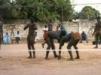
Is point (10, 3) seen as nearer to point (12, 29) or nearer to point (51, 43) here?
point (12, 29)

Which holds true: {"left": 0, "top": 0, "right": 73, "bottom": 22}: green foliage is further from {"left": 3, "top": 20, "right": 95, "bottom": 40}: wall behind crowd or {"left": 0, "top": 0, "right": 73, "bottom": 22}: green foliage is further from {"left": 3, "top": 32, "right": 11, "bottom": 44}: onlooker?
{"left": 3, "top": 32, "right": 11, "bottom": 44}: onlooker

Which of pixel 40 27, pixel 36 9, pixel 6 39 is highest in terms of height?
pixel 36 9

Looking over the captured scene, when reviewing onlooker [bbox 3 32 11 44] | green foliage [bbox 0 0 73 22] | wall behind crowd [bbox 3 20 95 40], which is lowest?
onlooker [bbox 3 32 11 44]

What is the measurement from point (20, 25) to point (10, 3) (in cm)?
248

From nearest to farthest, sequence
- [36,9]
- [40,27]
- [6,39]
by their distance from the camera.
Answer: [6,39]
[40,27]
[36,9]

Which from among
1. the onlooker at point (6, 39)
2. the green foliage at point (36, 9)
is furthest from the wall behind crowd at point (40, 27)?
the onlooker at point (6, 39)

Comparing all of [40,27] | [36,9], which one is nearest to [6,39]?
[40,27]

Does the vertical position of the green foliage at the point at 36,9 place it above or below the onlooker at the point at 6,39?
above

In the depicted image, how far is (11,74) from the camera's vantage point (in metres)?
10.1

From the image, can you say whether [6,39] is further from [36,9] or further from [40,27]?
[36,9]

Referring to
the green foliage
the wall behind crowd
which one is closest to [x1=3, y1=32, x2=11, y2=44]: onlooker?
the wall behind crowd

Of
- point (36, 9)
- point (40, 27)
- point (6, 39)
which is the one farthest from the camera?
point (36, 9)

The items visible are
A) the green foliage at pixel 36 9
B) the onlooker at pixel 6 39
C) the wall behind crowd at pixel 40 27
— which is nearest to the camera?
the onlooker at pixel 6 39

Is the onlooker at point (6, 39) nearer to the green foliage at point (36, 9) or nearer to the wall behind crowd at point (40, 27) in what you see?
the wall behind crowd at point (40, 27)
